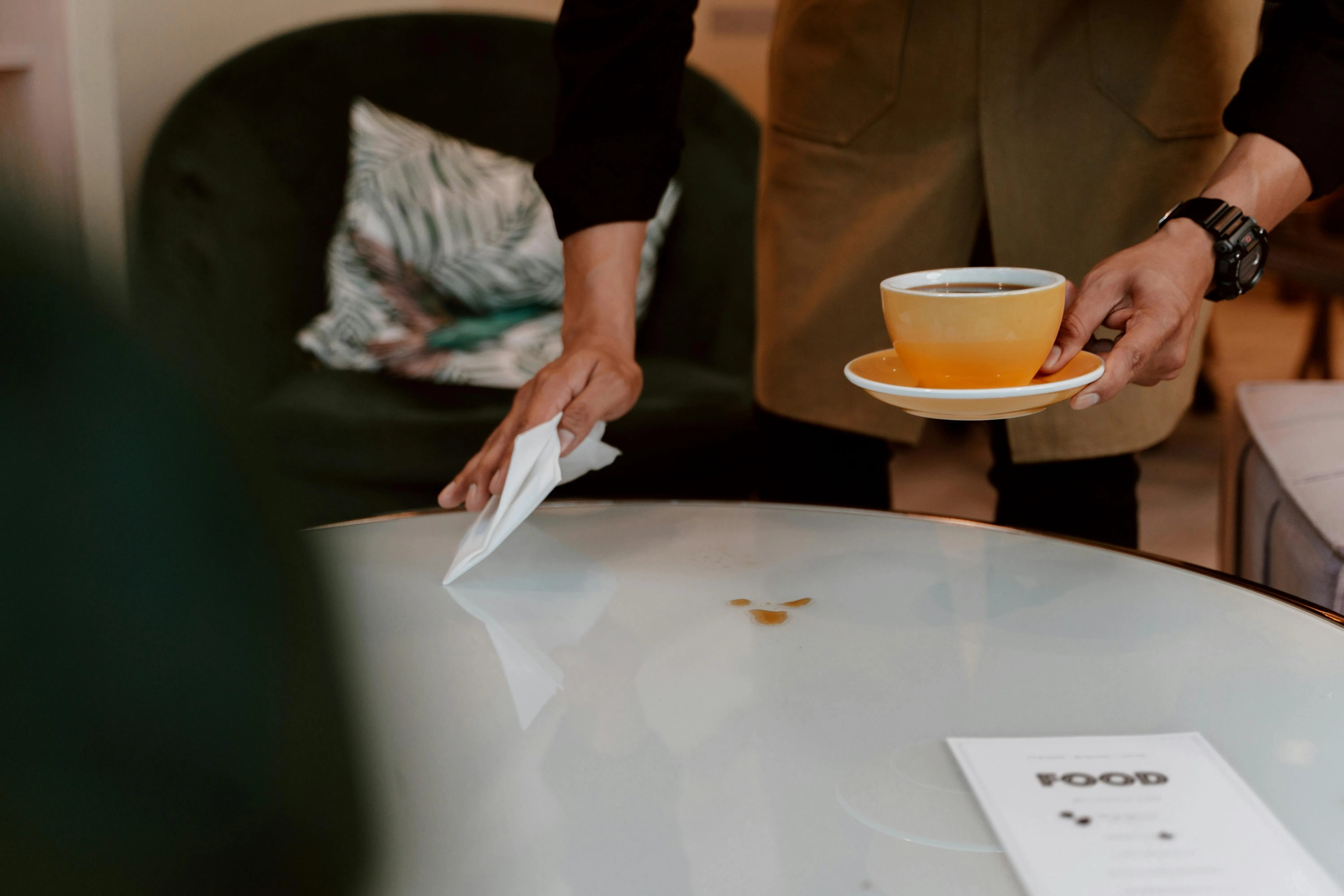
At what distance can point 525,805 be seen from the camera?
0.51 metres

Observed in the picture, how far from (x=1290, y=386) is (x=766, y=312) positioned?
0.65 metres

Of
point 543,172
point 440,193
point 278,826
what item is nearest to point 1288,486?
point 543,172

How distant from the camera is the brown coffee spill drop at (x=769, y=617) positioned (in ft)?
2.32

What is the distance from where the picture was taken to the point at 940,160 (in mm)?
1022

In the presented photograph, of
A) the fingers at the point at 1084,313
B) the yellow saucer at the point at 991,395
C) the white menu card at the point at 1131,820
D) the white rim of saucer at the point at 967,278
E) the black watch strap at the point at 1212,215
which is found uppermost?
the black watch strap at the point at 1212,215

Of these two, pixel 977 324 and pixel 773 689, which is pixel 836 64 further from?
pixel 773 689

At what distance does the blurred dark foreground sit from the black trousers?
0.86 metres

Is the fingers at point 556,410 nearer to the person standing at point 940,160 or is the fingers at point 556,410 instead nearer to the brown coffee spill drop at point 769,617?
the person standing at point 940,160

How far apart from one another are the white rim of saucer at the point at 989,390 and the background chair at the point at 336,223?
94cm

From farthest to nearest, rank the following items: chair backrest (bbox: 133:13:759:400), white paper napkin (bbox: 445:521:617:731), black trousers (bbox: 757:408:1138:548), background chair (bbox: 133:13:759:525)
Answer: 1. chair backrest (bbox: 133:13:759:400)
2. background chair (bbox: 133:13:759:525)
3. black trousers (bbox: 757:408:1138:548)
4. white paper napkin (bbox: 445:521:617:731)

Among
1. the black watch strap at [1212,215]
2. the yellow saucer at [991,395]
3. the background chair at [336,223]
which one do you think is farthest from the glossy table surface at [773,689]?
the background chair at [336,223]

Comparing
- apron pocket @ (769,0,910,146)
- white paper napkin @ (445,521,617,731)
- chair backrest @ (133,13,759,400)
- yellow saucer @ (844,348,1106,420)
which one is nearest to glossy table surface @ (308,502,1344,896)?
white paper napkin @ (445,521,617,731)

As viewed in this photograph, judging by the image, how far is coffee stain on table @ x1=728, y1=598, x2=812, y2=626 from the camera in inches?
27.9

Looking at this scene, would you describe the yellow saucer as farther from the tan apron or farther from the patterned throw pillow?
the patterned throw pillow
